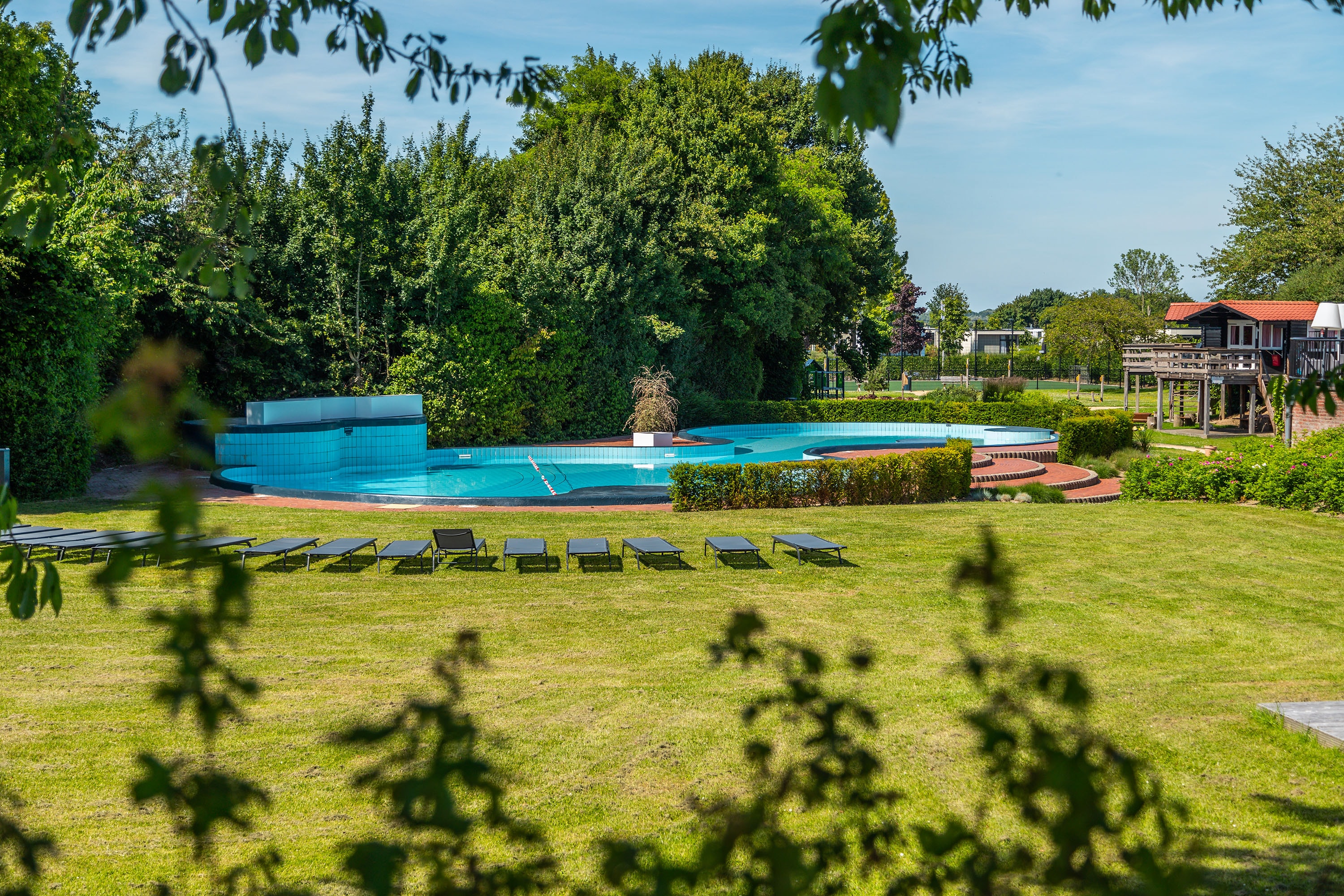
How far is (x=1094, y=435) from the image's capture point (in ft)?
73.2

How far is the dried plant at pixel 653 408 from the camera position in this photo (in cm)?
2542

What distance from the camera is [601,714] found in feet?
19.4

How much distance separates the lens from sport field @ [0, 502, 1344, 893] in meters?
4.51

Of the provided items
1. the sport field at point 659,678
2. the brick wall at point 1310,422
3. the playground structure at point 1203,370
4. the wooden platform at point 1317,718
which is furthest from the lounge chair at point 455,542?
the playground structure at point 1203,370

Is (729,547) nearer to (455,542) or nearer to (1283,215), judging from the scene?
(455,542)

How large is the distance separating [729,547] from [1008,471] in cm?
1096

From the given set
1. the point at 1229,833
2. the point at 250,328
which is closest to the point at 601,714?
the point at 1229,833

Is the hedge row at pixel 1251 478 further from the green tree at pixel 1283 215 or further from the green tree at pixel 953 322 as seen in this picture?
the green tree at pixel 953 322

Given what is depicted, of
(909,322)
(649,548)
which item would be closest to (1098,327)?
(909,322)

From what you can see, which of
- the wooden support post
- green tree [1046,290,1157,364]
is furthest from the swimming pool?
green tree [1046,290,1157,364]

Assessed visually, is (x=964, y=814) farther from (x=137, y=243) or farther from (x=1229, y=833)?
(x=137, y=243)

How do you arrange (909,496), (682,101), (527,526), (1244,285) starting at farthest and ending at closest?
(1244,285), (682,101), (909,496), (527,526)

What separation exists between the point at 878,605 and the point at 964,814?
4153mm

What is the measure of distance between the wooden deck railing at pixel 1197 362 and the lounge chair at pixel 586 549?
81.2ft
